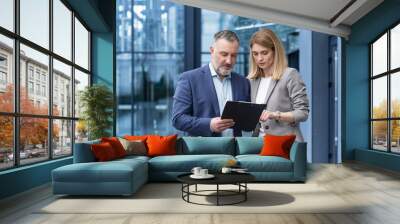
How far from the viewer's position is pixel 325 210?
4273mm

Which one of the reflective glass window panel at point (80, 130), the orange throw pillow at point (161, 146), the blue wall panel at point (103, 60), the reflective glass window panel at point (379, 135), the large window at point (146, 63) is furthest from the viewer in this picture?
the large window at point (146, 63)

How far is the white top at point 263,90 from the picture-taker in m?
7.12

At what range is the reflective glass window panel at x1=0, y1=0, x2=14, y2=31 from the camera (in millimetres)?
5052

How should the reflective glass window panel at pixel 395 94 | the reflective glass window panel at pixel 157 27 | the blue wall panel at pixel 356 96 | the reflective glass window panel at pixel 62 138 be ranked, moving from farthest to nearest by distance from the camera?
the reflective glass window panel at pixel 157 27
the blue wall panel at pixel 356 96
the reflective glass window panel at pixel 395 94
the reflective glass window panel at pixel 62 138

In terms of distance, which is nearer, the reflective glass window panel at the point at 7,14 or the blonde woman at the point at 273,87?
the reflective glass window panel at the point at 7,14

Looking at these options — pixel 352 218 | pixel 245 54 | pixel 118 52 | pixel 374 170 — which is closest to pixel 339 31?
pixel 245 54

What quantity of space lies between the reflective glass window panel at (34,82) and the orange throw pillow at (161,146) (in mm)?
1719

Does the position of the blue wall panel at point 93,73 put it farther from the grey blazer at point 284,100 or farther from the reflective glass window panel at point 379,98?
the reflective glass window panel at point 379,98


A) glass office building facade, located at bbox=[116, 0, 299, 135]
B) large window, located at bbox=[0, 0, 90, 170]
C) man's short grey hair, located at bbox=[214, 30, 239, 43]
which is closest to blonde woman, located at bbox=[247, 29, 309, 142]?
man's short grey hair, located at bbox=[214, 30, 239, 43]

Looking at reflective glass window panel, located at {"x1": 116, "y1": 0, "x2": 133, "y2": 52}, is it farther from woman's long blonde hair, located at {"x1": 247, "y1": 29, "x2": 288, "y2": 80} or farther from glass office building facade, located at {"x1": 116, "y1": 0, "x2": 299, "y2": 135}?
woman's long blonde hair, located at {"x1": 247, "y1": 29, "x2": 288, "y2": 80}

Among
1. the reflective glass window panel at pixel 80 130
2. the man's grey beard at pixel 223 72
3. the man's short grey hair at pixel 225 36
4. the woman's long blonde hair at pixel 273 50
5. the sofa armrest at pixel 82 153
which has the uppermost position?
the man's short grey hair at pixel 225 36

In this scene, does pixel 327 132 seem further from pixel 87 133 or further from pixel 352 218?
pixel 352 218

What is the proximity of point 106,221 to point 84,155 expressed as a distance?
196cm

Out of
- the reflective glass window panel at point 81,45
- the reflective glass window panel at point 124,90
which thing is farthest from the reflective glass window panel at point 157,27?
the reflective glass window panel at point 81,45
